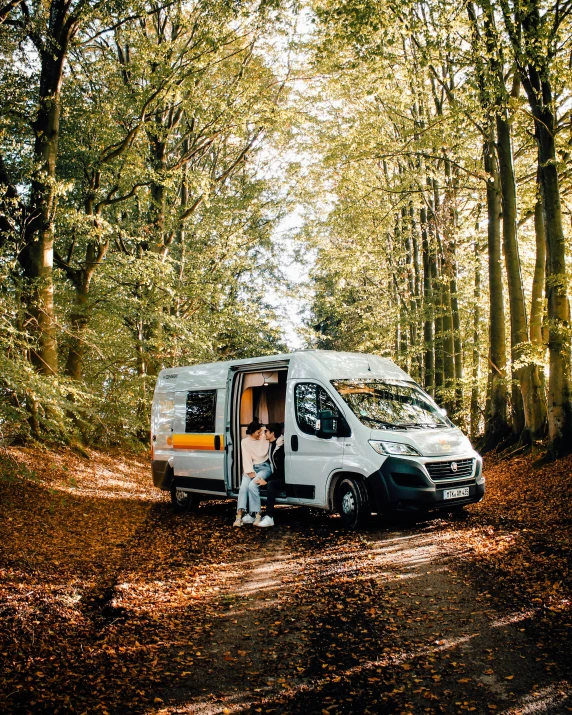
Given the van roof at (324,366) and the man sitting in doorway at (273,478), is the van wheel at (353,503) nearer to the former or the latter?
the man sitting in doorway at (273,478)

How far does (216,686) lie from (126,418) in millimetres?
11703

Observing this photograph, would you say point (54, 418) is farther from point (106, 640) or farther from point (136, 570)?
point (106, 640)

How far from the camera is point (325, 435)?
946cm

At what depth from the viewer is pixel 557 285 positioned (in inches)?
466

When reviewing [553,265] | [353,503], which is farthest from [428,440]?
[553,265]

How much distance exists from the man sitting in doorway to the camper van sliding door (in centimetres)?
98

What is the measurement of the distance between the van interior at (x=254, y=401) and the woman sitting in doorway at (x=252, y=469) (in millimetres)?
736

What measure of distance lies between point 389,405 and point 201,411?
12.4 feet

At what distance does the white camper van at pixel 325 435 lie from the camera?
8.70 m

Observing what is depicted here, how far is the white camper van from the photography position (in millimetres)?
8703

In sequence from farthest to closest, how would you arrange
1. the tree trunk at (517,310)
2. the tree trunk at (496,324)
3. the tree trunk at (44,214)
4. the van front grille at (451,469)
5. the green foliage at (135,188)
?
the tree trunk at (496,324) < the green foliage at (135,188) < the tree trunk at (517,310) < the tree trunk at (44,214) < the van front grille at (451,469)

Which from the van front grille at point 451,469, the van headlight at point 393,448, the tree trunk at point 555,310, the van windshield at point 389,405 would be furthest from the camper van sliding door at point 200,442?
the tree trunk at point 555,310

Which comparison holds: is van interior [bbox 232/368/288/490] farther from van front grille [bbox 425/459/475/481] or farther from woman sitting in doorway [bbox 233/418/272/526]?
van front grille [bbox 425/459/475/481]

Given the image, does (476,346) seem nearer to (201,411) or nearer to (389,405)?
(201,411)
